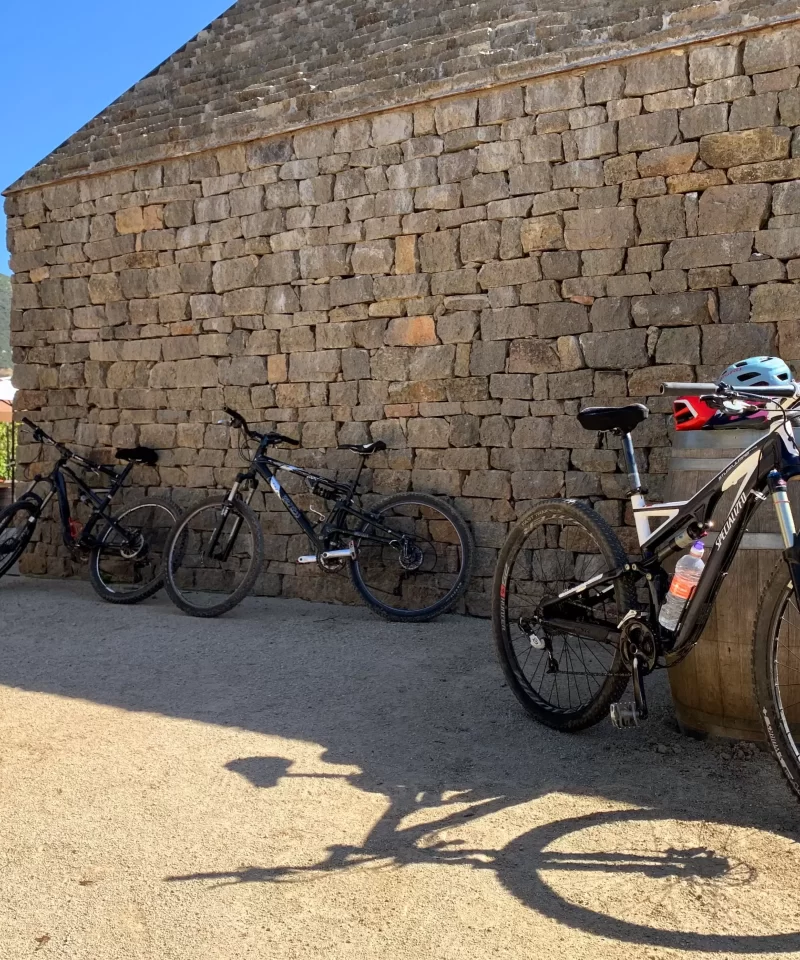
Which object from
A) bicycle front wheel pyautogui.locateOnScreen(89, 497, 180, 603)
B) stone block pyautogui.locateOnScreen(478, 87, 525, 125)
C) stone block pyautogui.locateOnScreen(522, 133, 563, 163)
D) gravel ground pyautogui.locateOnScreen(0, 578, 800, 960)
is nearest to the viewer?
gravel ground pyautogui.locateOnScreen(0, 578, 800, 960)

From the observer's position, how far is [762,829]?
2.63m

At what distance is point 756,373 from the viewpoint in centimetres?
280

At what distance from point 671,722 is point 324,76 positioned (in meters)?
4.76

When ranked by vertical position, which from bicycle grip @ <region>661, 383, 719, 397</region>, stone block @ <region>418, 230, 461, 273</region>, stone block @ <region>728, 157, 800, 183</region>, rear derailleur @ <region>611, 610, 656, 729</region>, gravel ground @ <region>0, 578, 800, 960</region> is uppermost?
stone block @ <region>728, 157, 800, 183</region>

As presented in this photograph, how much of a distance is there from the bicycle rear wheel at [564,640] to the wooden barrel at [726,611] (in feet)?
0.87

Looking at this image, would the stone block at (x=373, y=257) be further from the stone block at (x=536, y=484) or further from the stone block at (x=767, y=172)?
the stone block at (x=767, y=172)

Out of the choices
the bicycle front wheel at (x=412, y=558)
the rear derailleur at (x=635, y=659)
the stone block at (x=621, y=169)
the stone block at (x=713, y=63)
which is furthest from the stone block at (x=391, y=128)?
the rear derailleur at (x=635, y=659)

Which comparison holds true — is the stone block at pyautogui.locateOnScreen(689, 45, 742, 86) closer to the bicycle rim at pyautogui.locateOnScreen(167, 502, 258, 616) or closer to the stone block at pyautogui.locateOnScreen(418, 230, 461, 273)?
the stone block at pyautogui.locateOnScreen(418, 230, 461, 273)

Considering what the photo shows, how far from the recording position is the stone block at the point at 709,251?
4939mm

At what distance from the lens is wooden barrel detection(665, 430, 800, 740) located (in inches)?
119

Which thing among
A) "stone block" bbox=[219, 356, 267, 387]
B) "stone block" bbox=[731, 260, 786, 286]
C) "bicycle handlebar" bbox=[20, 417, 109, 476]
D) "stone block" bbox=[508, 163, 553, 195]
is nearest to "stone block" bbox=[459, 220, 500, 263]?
"stone block" bbox=[508, 163, 553, 195]

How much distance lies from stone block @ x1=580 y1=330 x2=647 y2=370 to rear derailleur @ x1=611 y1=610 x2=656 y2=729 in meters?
2.43

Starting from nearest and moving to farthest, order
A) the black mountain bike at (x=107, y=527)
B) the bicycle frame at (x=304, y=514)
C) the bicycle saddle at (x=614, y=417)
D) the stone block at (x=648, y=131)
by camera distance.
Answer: the bicycle saddle at (x=614, y=417)
the stone block at (x=648, y=131)
the bicycle frame at (x=304, y=514)
the black mountain bike at (x=107, y=527)

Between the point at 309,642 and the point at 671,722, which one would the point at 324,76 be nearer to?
the point at 309,642
